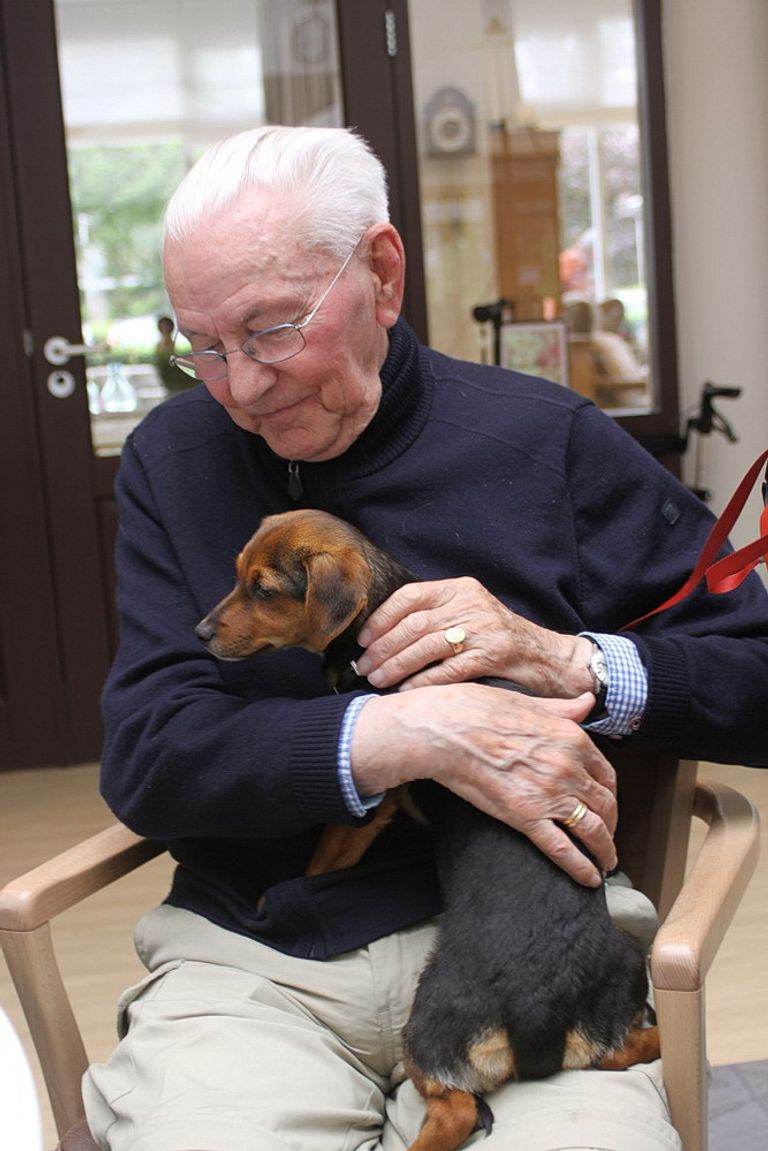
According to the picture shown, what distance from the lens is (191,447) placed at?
1.67m

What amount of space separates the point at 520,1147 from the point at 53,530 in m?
3.62

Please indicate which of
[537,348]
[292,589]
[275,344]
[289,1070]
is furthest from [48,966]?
[537,348]

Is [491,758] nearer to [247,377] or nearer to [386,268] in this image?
[247,377]

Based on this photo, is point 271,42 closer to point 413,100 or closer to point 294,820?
point 413,100

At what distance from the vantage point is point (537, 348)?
4.70 metres

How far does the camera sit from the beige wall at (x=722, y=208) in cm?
461

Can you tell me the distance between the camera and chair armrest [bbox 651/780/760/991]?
3.87ft

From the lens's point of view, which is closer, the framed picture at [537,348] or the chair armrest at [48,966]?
the chair armrest at [48,966]

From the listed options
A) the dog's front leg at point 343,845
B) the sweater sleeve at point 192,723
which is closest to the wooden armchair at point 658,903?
the sweater sleeve at point 192,723

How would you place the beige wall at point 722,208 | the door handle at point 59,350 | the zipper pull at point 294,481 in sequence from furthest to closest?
the beige wall at point 722,208
the door handle at point 59,350
the zipper pull at point 294,481

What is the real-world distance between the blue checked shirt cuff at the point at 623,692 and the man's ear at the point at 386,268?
481 millimetres

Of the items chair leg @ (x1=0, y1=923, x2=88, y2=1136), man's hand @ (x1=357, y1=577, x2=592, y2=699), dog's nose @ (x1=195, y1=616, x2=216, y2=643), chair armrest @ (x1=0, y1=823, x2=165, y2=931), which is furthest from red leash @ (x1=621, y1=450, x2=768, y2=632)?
chair leg @ (x1=0, y1=923, x2=88, y2=1136)

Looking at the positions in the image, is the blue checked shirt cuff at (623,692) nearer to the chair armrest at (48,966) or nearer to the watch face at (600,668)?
the watch face at (600,668)

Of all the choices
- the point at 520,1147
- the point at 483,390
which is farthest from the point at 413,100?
the point at 520,1147
